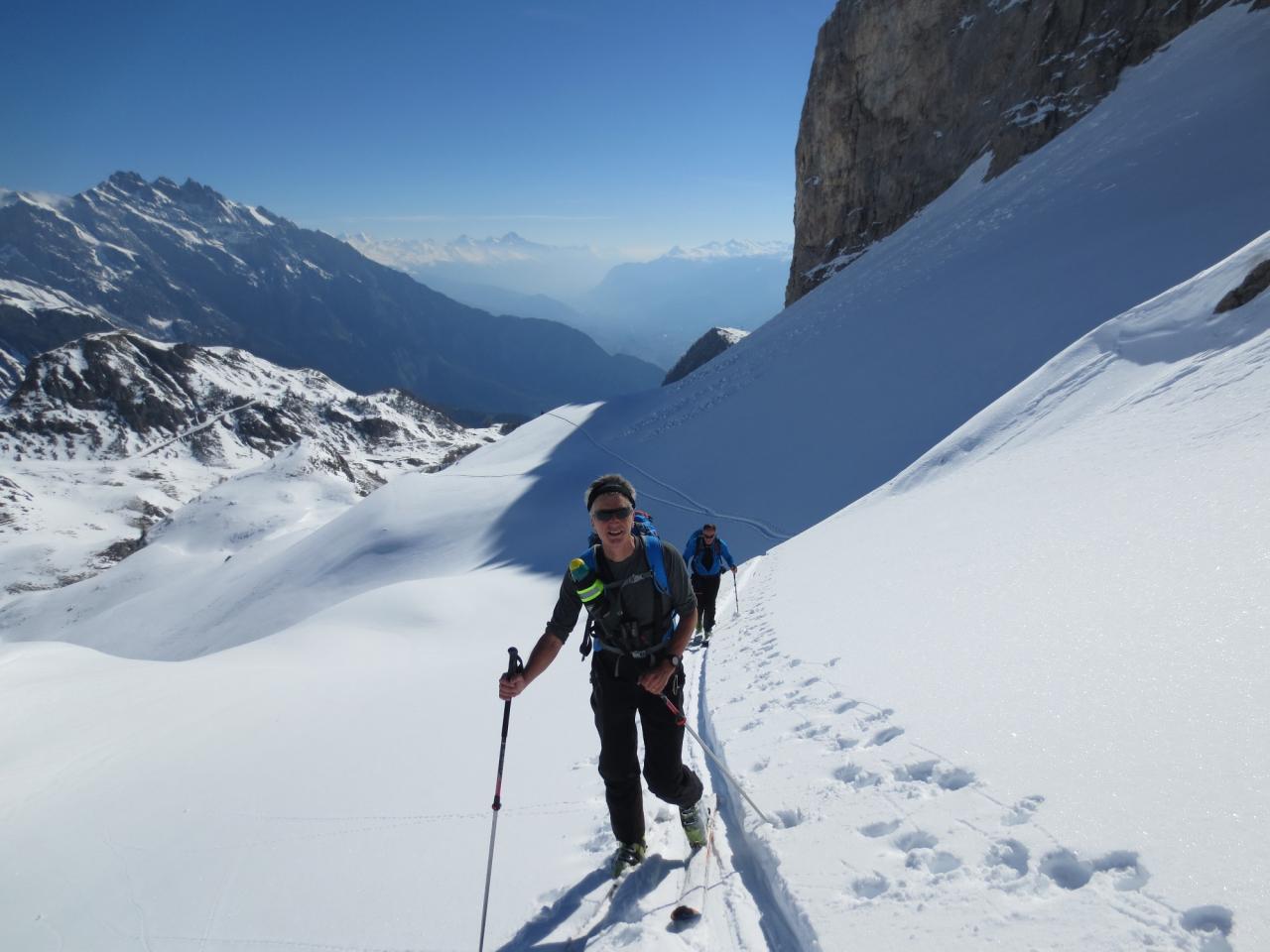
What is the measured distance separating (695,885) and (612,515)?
234 cm

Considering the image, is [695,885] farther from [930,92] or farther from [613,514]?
[930,92]

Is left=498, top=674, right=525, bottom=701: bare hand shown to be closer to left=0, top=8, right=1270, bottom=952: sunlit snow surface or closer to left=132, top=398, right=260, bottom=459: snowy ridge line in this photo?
left=0, top=8, right=1270, bottom=952: sunlit snow surface

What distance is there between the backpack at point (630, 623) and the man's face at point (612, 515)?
0.71 ft

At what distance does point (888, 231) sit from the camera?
48.3 meters

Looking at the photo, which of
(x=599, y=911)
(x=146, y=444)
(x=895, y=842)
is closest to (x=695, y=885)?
(x=599, y=911)

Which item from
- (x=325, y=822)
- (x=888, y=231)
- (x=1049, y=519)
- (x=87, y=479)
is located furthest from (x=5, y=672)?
(x=87, y=479)

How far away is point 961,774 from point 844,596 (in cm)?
468

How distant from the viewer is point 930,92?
4494 cm

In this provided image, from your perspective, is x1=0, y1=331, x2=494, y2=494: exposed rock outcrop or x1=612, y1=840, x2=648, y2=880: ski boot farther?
x1=0, y1=331, x2=494, y2=494: exposed rock outcrop

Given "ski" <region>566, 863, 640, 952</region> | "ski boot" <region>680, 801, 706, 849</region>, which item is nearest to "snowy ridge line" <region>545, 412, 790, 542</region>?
"ski boot" <region>680, 801, 706, 849</region>

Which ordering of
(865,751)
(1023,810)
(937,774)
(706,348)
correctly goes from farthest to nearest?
(706,348), (865,751), (937,774), (1023,810)

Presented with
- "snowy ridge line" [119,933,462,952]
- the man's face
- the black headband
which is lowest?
"snowy ridge line" [119,933,462,952]

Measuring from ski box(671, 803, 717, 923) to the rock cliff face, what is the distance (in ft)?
148

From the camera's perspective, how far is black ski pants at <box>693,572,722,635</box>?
10430mm
